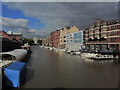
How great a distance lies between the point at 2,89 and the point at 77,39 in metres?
66.6

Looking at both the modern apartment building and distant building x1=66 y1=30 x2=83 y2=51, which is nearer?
the modern apartment building

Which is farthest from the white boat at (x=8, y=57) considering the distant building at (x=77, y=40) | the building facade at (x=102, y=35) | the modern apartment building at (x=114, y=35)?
the distant building at (x=77, y=40)

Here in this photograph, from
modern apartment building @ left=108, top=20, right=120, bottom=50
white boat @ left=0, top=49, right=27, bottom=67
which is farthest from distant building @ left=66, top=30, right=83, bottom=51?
white boat @ left=0, top=49, right=27, bottom=67

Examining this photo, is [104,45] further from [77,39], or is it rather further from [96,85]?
[96,85]

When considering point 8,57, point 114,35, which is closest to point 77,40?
point 114,35

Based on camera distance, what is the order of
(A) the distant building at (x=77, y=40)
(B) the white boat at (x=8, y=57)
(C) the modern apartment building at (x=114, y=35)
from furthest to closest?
(A) the distant building at (x=77, y=40) < (C) the modern apartment building at (x=114, y=35) < (B) the white boat at (x=8, y=57)

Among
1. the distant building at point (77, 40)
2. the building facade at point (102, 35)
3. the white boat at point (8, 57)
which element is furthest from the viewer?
the distant building at point (77, 40)

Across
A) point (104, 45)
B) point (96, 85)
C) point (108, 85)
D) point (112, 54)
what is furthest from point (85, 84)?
point (104, 45)

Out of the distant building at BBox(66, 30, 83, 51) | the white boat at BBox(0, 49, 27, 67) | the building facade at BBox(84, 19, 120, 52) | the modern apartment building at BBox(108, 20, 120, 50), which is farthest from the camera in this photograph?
the distant building at BBox(66, 30, 83, 51)

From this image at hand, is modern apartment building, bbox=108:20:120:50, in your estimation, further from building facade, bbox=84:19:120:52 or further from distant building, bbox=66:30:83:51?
distant building, bbox=66:30:83:51

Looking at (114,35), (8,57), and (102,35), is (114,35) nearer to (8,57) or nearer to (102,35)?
(102,35)

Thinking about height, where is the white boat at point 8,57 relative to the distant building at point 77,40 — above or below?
below

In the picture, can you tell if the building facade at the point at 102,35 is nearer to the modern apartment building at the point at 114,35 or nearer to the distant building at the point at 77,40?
the modern apartment building at the point at 114,35

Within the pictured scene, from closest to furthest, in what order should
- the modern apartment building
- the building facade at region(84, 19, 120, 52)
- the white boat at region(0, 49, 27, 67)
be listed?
the white boat at region(0, 49, 27, 67) < the modern apartment building < the building facade at region(84, 19, 120, 52)
